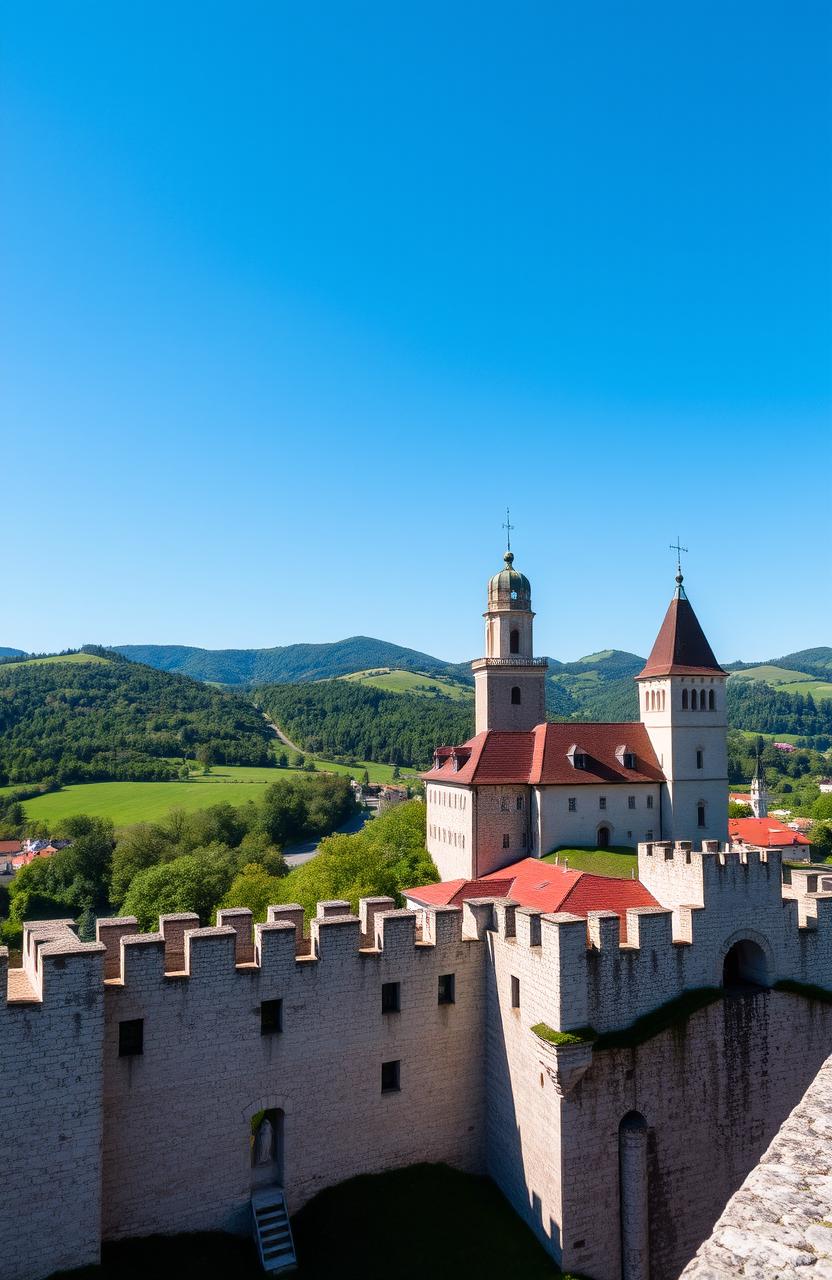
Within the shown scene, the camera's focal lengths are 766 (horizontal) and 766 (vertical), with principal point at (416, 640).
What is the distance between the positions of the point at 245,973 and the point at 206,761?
146259mm

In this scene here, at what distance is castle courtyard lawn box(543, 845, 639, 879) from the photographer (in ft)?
118

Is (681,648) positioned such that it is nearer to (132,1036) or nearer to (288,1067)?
(288,1067)

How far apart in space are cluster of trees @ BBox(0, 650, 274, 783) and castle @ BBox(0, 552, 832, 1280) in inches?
4960

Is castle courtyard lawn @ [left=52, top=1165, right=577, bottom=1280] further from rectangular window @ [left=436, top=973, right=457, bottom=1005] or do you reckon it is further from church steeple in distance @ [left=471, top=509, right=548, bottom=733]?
church steeple in distance @ [left=471, top=509, right=548, bottom=733]

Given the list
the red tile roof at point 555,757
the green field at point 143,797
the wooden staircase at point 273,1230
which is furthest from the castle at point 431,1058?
the green field at point 143,797

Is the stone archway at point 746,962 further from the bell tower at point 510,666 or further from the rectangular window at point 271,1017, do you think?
the bell tower at point 510,666

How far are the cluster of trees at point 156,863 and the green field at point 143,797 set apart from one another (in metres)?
8.99

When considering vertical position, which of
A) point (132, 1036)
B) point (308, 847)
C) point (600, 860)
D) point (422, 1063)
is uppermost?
point (132, 1036)

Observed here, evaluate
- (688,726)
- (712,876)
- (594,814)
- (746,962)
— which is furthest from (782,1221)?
(688,726)

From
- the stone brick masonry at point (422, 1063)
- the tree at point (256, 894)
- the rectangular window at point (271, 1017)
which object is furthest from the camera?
the tree at point (256, 894)

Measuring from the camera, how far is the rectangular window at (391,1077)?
1716 cm

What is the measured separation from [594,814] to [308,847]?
2929 inches

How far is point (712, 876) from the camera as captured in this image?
17.8 metres

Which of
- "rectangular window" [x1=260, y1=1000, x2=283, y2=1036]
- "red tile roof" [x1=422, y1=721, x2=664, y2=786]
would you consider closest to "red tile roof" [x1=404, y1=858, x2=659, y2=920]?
"rectangular window" [x1=260, y1=1000, x2=283, y2=1036]
